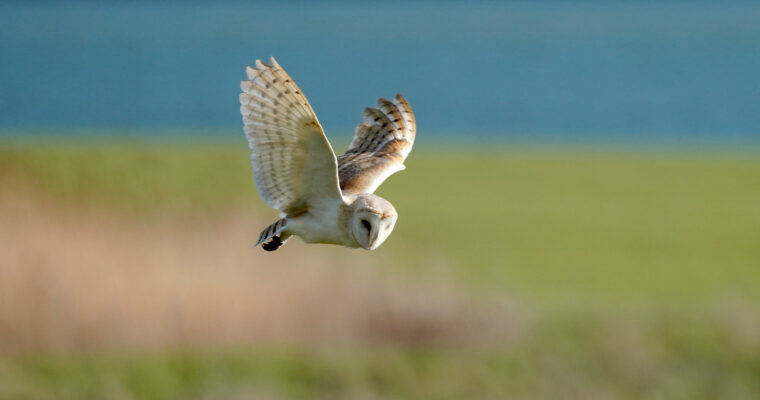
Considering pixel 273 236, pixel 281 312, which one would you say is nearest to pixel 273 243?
pixel 273 236

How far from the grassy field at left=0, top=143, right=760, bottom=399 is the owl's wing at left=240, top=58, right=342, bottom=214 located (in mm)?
10292

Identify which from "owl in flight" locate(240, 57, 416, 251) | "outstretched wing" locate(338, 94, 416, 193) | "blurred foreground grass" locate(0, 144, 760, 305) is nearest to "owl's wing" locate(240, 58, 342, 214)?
"owl in flight" locate(240, 57, 416, 251)

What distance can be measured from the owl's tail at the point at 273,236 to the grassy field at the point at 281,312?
10.2 meters

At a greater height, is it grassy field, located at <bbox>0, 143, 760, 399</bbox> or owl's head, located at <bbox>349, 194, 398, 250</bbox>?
grassy field, located at <bbox>0, 143, 760, 399</bbox>

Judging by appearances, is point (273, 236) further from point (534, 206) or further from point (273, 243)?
point (534, 206)

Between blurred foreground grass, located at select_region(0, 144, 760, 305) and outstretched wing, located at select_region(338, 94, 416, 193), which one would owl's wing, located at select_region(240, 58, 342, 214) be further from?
blurred foreground grass, located at select_region(0, 144, 760, 305)

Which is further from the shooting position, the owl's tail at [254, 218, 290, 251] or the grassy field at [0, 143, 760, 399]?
the grassy field at [0, 143, 760, 399]

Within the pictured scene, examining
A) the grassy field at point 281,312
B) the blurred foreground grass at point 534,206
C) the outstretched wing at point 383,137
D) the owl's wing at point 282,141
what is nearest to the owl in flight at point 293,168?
the owl's wing at point 282,141

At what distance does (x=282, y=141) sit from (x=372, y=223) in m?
0.43

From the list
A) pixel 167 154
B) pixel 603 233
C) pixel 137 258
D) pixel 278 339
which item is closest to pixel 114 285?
pixel 137 258

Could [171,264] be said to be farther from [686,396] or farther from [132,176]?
[686,396]

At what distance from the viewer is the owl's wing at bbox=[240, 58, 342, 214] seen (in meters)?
2.70

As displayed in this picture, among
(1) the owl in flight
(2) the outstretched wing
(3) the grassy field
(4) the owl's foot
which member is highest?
(3) the grassy field

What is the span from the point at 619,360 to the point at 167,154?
14927 mm
